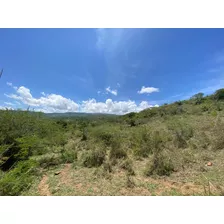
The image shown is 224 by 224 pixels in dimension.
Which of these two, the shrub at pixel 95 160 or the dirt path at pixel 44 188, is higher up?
A: the shrub at pixel 95 160

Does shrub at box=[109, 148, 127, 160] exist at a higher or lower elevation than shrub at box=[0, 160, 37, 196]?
higher

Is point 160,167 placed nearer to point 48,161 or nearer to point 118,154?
point 118,154

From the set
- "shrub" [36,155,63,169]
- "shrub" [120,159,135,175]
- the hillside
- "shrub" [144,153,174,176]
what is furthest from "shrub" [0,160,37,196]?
"shrub" [144,153,174,176]

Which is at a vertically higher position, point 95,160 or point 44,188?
point 95,160

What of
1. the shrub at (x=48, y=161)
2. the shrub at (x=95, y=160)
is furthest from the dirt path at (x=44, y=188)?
the shrub at (x=95, y=160)

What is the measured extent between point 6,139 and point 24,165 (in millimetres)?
2284

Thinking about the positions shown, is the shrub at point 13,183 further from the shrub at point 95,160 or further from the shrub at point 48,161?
the shrub at point 95,160

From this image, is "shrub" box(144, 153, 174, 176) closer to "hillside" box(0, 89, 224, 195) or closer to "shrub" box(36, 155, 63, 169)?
"hillside" box(0, 89, 224, 195)

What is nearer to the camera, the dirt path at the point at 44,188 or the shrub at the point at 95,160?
the dirt path at the point at 44,188

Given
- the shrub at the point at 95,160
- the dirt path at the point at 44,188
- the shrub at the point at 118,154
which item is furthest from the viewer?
the shrub at the point at 118,154

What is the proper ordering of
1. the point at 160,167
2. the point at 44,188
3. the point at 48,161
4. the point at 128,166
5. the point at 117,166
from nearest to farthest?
the point at 44,188 → the point at 160,167 → the point at 128,166 → the point at 117,166 → the point at 48,161

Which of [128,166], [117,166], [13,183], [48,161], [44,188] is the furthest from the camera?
[48,161]

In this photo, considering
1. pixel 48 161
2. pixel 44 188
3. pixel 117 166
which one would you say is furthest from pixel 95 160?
pixel 48 161
